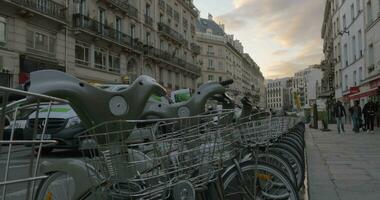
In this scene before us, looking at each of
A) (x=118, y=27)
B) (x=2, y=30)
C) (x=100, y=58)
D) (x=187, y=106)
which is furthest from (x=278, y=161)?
(x=118, y=27)

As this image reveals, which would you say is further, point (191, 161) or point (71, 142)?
point (71, 142)

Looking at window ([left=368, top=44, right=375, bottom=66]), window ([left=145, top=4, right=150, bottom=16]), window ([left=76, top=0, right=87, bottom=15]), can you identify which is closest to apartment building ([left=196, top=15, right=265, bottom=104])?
window ([left=145, top=4, right=150, bottom=16])

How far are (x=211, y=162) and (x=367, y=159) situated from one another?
7.10 metres

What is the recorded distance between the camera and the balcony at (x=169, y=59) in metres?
40.5

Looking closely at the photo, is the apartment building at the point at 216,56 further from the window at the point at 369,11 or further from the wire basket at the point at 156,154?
the wire basket at the point at 156,154

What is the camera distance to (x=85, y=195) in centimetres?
313

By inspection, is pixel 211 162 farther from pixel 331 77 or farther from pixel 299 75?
pixel 299 75

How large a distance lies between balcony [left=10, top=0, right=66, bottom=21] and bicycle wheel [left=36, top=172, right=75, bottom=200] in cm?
2111

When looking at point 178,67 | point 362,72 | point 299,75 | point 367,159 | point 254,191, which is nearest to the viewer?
point 254,191

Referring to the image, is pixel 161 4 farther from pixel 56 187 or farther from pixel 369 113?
pixel 56 187

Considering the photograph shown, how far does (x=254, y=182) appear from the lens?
377 centimetres

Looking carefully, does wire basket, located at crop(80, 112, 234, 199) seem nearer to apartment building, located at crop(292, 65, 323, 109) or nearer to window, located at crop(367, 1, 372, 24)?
apartment building, located at crop(292, 65, 323, 109)

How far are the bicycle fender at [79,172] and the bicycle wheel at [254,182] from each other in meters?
1.06

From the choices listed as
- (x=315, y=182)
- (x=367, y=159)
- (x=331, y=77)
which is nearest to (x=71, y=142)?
(x=315, y=182)
